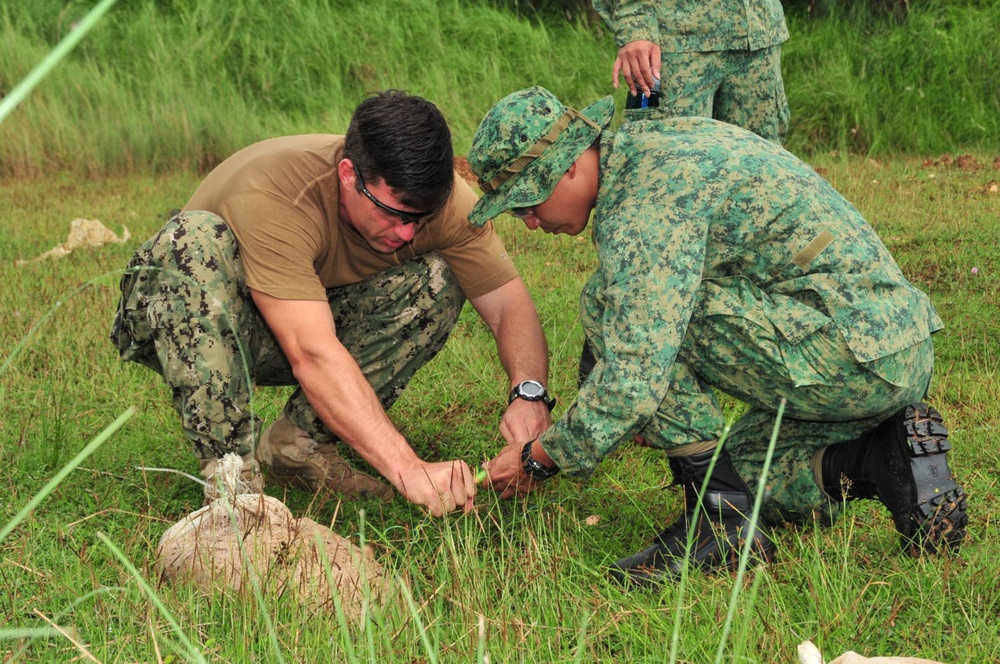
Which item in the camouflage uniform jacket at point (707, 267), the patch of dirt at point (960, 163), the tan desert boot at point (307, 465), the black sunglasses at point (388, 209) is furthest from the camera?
A: the patch of dirt at point (960, 163)

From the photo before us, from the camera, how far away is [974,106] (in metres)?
8.70

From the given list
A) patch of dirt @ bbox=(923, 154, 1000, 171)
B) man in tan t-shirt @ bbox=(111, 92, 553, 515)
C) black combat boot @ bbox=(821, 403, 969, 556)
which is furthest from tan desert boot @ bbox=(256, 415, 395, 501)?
patch of dirt @ bbox=(923, 154, 1000, 171)

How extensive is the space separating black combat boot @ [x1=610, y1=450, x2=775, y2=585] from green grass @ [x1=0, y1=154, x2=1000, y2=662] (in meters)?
0.09

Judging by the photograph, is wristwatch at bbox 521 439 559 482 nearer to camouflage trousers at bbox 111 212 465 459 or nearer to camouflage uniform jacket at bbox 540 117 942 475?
camouflage uniform jacket at bbox 540 117 942 475

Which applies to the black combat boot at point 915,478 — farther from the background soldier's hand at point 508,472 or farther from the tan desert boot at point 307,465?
the tan desert boot at point 307,465

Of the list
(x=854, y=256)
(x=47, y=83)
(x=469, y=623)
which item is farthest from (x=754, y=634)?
(x=47, y=83)

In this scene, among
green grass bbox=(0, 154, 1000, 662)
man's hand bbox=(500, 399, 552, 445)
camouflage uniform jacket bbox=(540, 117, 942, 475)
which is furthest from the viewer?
man's hand bbox=(500, 399, 552, 445)

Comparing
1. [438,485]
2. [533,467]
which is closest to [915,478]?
[533,467]

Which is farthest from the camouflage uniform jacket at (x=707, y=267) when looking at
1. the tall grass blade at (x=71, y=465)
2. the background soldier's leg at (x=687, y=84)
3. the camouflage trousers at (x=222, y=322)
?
the background soldier's leg at (x=687, y=84)

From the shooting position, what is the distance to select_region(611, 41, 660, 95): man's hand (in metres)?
4.66

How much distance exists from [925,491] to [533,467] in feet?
3.21

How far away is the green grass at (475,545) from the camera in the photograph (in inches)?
90.7

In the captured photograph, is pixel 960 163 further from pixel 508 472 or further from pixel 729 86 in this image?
pixel 508 472

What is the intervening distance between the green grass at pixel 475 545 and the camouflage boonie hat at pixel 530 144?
85 centimetres
